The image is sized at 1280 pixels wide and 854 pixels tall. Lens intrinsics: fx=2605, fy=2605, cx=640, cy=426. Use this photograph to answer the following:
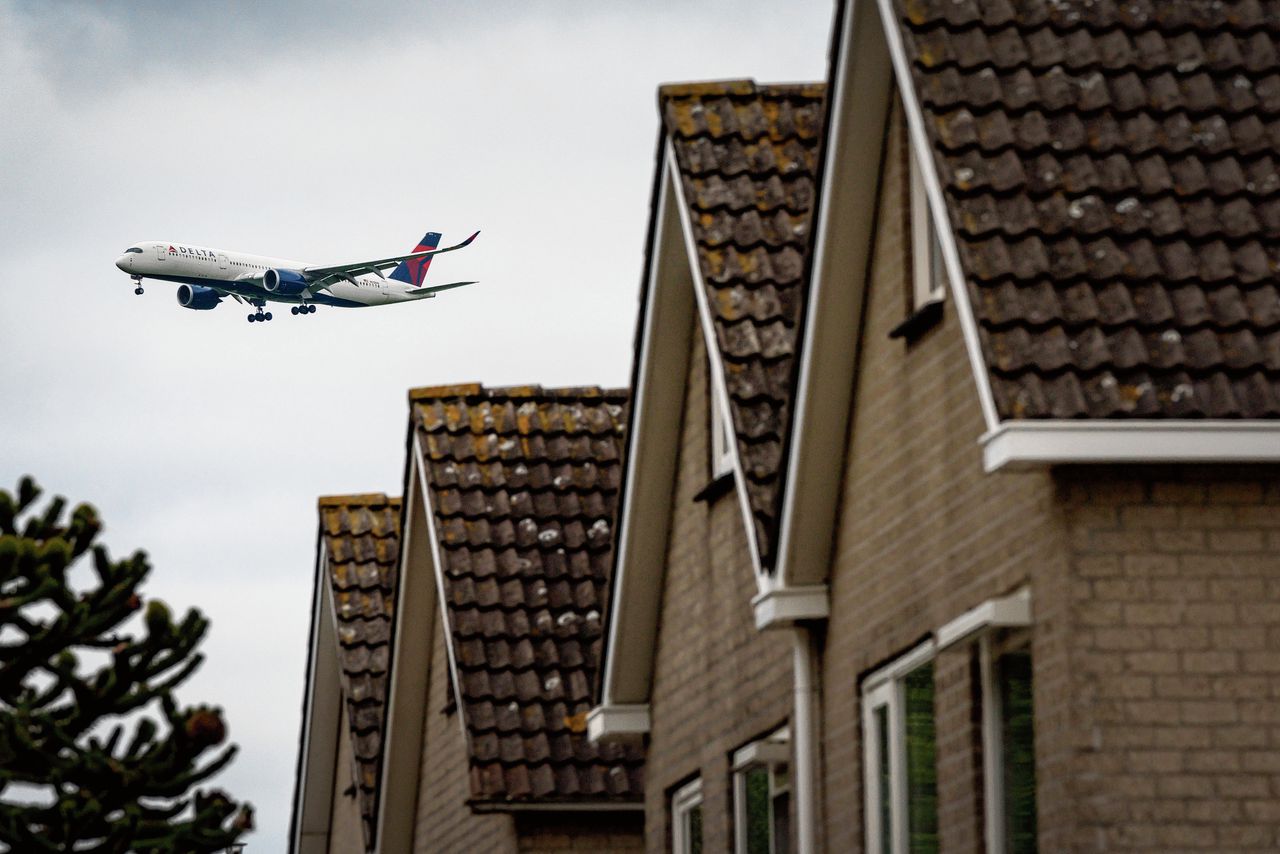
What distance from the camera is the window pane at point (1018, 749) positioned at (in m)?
11.1

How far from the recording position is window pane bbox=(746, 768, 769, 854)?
15516mm

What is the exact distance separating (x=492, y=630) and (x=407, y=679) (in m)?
3.36

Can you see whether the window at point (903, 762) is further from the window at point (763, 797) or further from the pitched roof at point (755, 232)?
the window at point (763, 797)

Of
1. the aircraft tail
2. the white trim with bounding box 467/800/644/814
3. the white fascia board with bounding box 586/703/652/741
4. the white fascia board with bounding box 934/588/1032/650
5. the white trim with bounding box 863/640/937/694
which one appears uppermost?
the aircraft tail

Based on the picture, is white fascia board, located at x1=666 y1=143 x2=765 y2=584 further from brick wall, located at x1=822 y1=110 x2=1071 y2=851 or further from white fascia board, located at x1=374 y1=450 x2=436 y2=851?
white fascia board, located at x1=374 y1=450 x2=436 y2=851

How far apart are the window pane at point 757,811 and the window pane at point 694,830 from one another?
1.11 meters

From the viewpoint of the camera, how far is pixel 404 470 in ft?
72.7

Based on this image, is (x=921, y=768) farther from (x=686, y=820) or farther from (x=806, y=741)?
(x=686, y=820)

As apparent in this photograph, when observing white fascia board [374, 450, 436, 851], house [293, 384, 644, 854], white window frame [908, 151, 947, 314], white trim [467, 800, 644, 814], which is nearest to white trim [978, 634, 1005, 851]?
white window frame [908, 151, 947, 314]

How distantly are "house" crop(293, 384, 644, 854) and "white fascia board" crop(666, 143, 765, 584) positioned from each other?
2764mm

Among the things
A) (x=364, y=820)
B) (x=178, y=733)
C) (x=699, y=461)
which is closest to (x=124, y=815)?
(x=178, y=733)

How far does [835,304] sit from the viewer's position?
13.6 m

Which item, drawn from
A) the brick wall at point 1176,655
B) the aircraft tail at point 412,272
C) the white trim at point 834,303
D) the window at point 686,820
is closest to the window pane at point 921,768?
the white trim at point 834,303

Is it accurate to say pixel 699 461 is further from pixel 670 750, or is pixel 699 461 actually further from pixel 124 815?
pixel 124 815
